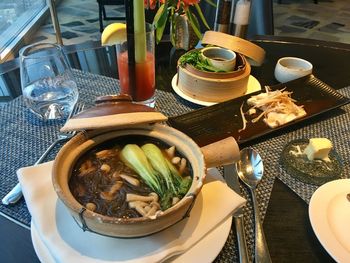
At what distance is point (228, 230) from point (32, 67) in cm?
68

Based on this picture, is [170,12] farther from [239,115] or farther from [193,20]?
[239,115]

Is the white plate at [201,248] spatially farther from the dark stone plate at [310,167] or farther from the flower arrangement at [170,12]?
the flower arrangement at [170,12]

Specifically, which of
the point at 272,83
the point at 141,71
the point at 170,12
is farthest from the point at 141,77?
the point at 272,83

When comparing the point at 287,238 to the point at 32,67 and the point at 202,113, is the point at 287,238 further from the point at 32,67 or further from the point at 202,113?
the point at 32,67

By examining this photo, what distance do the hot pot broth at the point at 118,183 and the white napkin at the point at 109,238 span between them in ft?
0.16

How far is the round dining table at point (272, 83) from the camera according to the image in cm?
58

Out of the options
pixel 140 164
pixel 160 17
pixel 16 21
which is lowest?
pixel 16 21

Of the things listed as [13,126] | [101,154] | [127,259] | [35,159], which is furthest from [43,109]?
[127,259]

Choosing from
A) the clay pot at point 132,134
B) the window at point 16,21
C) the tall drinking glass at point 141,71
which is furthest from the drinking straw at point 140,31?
the window at point 16,21

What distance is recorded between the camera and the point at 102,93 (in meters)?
1.02

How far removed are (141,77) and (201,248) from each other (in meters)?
0.51

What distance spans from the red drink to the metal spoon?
0.32m

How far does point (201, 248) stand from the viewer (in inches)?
21.3

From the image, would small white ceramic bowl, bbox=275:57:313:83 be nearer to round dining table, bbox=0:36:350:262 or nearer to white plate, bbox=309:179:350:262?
round dining table, bbox=0:36:350:262
